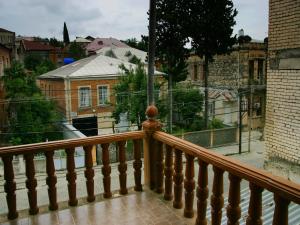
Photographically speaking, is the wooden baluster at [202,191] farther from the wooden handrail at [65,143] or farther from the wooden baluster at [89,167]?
the wooden baluster at [89,167]

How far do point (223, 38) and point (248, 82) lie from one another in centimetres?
553

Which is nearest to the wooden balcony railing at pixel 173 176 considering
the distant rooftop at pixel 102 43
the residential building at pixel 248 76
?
the residential building at pixel 248 76

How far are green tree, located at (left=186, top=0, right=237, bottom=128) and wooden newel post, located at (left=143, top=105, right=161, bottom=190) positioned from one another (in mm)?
13541

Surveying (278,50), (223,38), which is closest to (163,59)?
(223,38)

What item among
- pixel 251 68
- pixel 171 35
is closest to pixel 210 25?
pixel 171 35

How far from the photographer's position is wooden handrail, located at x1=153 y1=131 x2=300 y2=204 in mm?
1804

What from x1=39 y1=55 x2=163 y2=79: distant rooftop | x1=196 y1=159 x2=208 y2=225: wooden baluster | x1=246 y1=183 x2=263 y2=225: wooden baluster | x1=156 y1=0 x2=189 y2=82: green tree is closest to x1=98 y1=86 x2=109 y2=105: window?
x1=39 y1=55 x2=163 y2=79: distant rooftop

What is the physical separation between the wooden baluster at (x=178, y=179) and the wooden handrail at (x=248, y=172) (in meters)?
0.10

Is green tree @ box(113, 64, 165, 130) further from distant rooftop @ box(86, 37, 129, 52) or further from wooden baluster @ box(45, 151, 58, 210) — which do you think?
distant rooftop @ box(86, 37, 129, 52)

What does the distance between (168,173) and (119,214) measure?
0.64 metres

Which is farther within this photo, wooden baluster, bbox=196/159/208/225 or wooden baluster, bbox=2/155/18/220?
wooden baluster, bbox=2/155/18/220

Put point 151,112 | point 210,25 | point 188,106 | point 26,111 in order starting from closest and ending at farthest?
1. point 151,112
2. point 210,25
3. point 26,111
4. point 188,106

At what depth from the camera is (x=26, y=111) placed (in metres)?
17.0

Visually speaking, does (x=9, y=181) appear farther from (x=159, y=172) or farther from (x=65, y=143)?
(x=159, y=172)
